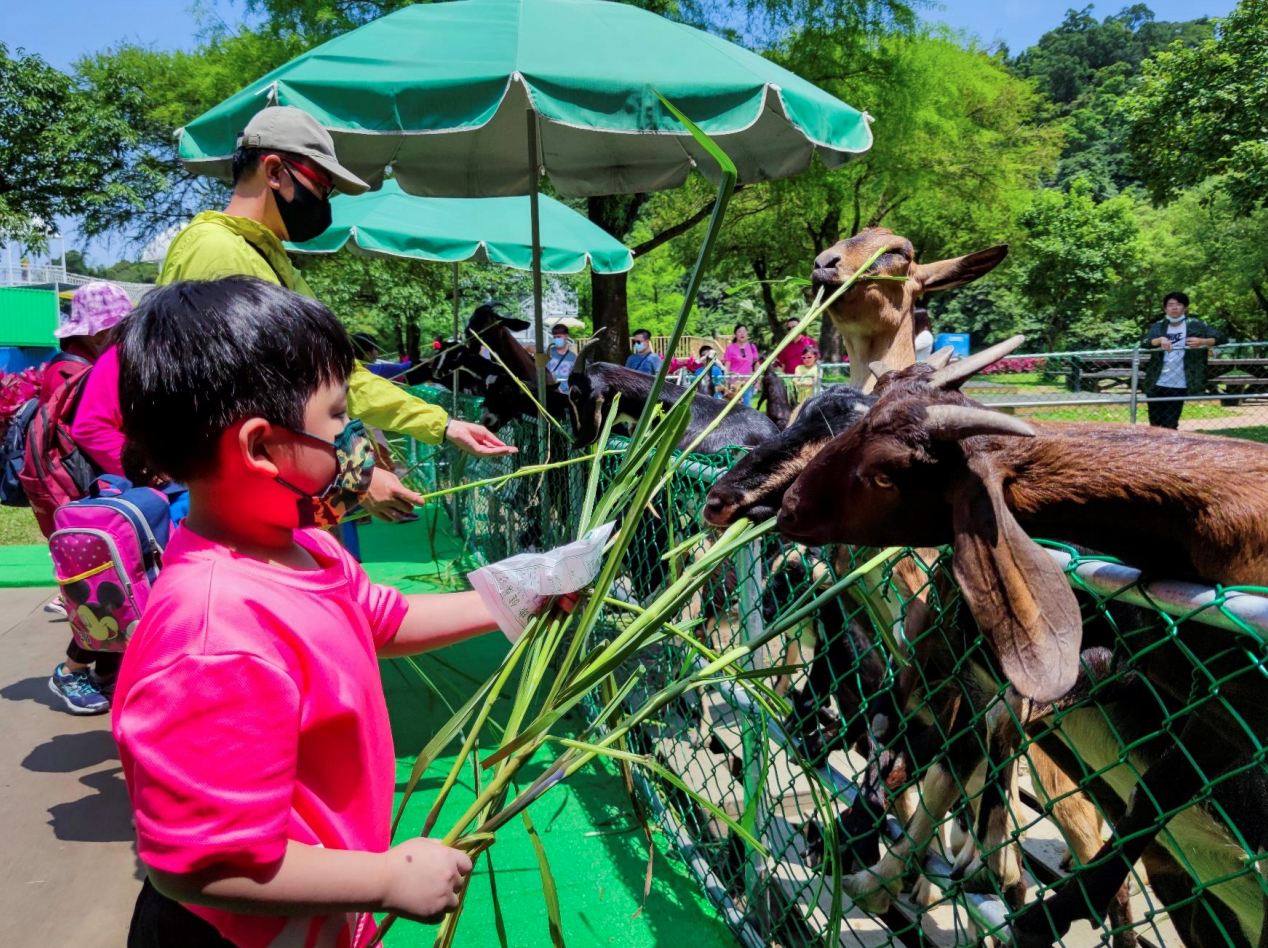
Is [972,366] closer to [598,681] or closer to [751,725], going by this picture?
[598,681]

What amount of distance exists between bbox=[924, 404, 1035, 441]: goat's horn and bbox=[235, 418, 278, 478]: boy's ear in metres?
1.20

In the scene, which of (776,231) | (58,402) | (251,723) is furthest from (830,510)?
(776,231)

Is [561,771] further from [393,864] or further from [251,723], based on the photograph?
[251,723]

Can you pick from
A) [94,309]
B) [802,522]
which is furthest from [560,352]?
[802,522]

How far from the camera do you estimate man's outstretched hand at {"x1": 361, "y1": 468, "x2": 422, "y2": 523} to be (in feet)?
7.23

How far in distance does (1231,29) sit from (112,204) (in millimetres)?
26911

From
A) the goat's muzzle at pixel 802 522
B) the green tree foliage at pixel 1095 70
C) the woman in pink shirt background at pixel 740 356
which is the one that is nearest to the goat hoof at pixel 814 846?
the goat's muzzle at pixel 802 522

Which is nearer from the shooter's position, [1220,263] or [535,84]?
[535,84]

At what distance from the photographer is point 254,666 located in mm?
1156

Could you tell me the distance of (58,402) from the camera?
414cm

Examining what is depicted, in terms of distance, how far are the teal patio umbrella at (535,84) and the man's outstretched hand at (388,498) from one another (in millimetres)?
1927

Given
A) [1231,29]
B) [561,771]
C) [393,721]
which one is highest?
[1231,29]

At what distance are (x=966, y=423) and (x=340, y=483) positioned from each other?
1128 mm

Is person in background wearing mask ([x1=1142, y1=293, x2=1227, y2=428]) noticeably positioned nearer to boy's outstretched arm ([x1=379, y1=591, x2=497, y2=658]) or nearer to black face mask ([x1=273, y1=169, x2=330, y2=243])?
black face mask ([x1=273, y1=169, x2=330, y2=243])
